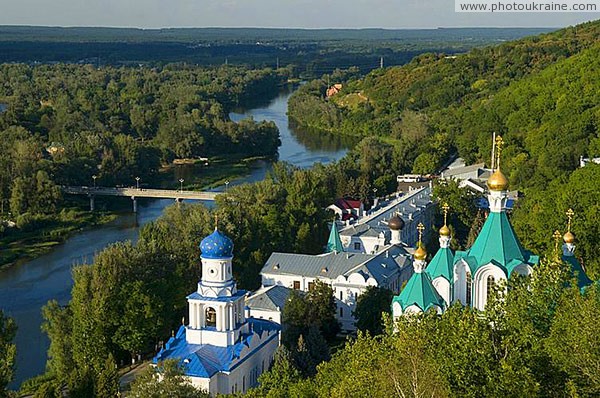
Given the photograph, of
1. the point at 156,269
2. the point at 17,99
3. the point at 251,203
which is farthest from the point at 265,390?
the point at 17,99

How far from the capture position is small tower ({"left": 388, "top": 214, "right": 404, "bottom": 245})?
63.0 ft

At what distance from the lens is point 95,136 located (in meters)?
35.3

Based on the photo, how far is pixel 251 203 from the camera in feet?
67.9

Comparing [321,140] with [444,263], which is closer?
[444,263]

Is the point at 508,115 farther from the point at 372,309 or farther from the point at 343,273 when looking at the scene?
the point at 372,309

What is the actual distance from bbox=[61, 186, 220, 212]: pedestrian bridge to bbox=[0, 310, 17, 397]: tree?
15.5m

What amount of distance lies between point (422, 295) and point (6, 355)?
549cm

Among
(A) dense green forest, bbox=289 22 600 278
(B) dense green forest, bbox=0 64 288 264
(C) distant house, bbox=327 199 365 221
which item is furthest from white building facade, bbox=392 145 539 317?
(B) dense green forest, bbox=0 64 288 264

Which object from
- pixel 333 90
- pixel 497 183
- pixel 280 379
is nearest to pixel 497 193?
pixel 497 183

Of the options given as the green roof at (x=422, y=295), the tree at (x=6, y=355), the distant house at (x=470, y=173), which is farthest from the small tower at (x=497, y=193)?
the distant house at (x=470, y=173)

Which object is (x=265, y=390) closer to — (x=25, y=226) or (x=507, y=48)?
(x=25, y=226)

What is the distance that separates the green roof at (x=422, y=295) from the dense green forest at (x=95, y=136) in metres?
13.5

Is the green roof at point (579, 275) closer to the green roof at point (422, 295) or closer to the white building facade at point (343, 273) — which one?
the green roof at point (422, 295)

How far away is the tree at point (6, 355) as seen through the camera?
11.3 metres
